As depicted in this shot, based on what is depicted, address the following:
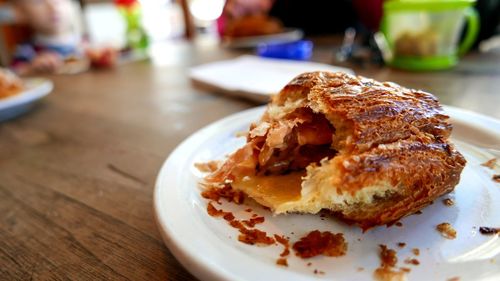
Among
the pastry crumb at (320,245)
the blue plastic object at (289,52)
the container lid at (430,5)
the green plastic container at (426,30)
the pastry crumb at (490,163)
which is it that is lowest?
the pastry crumb at (320,245)

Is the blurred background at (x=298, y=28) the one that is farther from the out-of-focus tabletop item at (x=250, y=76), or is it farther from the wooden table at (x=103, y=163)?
the out-of-focus tabletop item at (x=250, y=76)

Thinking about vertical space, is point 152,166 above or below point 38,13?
below

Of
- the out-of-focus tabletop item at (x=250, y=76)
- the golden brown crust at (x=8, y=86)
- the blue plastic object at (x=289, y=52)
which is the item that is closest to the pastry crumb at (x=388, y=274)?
the out-of-focus tabletop item at (x=250, y=76)

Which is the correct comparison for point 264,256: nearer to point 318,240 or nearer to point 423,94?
point 318,240

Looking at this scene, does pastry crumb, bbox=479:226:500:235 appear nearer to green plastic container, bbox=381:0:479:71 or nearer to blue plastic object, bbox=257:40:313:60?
green plastic container, bbox=381:0:479:71

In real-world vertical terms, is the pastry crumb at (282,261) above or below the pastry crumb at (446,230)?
below

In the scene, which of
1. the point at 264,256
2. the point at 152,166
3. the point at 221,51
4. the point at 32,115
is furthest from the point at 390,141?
the point at 221,51
